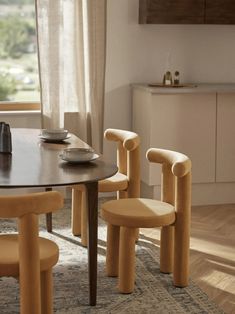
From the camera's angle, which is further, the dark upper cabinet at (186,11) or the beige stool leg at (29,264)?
the dark upper cabinet at (186,11)

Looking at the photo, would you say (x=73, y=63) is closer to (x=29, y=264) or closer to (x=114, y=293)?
(x=114, y=293)

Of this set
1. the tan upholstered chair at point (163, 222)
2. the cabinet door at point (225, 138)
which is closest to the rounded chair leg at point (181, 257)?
the tan upholstered chair at point (163, 222)

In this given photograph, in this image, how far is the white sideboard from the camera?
5723mm

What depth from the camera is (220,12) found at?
5.96 meters

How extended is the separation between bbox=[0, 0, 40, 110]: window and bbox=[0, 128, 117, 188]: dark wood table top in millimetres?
1921

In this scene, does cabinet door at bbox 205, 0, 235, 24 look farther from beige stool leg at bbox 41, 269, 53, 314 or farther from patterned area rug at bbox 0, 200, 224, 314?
beige stool leg at bbox 41, 269, 53, 314

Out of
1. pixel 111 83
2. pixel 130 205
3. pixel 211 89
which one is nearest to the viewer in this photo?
pixel 130 205

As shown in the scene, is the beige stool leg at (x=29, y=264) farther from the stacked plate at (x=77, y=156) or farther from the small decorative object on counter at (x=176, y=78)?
the small decorative object on counter at (x=176, y=78)

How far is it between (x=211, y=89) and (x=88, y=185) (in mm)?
2541

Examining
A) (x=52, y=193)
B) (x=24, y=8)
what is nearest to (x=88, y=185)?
(x=52, y=193)

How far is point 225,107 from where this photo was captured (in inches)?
230

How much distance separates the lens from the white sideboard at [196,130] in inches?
225

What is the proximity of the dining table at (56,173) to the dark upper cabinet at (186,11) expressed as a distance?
2.11 m

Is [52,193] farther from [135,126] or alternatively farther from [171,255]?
[135,126]
